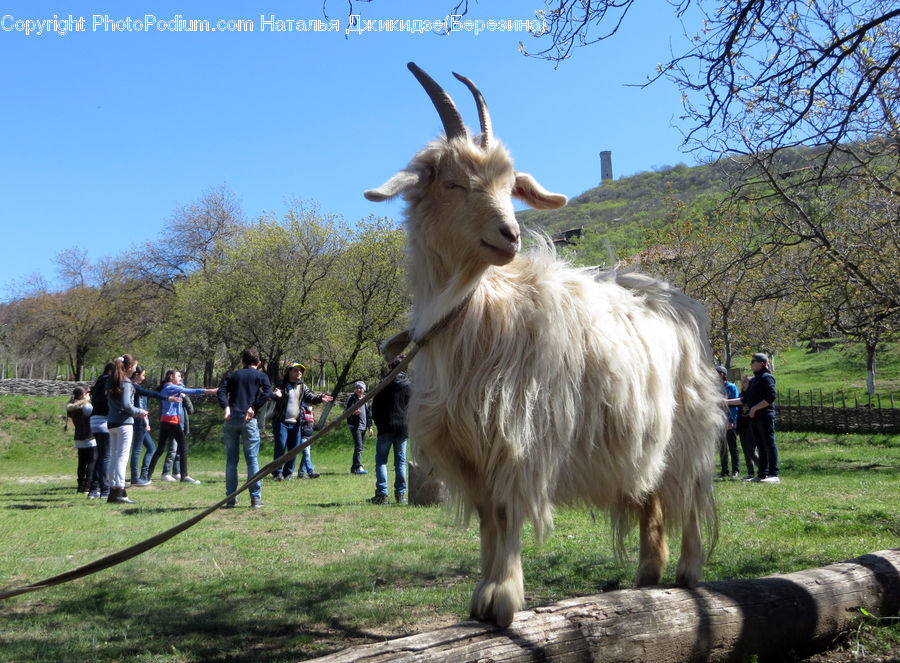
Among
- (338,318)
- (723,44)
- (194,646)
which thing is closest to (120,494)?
(194,646)

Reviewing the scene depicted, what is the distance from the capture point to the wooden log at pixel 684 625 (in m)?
2.96

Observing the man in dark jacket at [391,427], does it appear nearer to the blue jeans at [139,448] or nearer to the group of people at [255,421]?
the group of people at [255,421]

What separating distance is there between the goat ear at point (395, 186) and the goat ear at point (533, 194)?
70 centimetres

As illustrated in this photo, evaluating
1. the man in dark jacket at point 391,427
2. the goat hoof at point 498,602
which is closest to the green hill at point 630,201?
the man in dark jacket at point 391,427

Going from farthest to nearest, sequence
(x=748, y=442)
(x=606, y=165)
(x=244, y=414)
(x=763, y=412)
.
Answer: (x=606, y=165) → (x=748, y=442) → (x=763, y=412) → (x=244, y=414)

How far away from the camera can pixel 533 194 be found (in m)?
4.18

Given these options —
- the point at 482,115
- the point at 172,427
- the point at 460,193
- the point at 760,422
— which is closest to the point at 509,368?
the point at 460,193

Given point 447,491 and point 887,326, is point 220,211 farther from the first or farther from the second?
point 447,491

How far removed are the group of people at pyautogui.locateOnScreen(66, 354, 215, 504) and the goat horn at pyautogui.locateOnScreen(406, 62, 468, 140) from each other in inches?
327

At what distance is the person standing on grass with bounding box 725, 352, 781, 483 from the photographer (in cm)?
1248

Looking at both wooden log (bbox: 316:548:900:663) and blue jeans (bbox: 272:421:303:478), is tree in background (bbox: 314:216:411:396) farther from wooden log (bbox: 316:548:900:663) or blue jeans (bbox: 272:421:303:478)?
wooden log (bbox: 316:548:900:663)

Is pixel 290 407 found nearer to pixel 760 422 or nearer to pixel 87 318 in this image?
pixel 760 422

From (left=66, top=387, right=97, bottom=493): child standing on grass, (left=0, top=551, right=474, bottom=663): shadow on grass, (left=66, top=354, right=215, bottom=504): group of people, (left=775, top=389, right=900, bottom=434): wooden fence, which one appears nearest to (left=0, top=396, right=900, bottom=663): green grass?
(left=0, top=551, right=474, bottom=663): shadow on grass

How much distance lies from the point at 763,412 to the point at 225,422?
9.58 m
